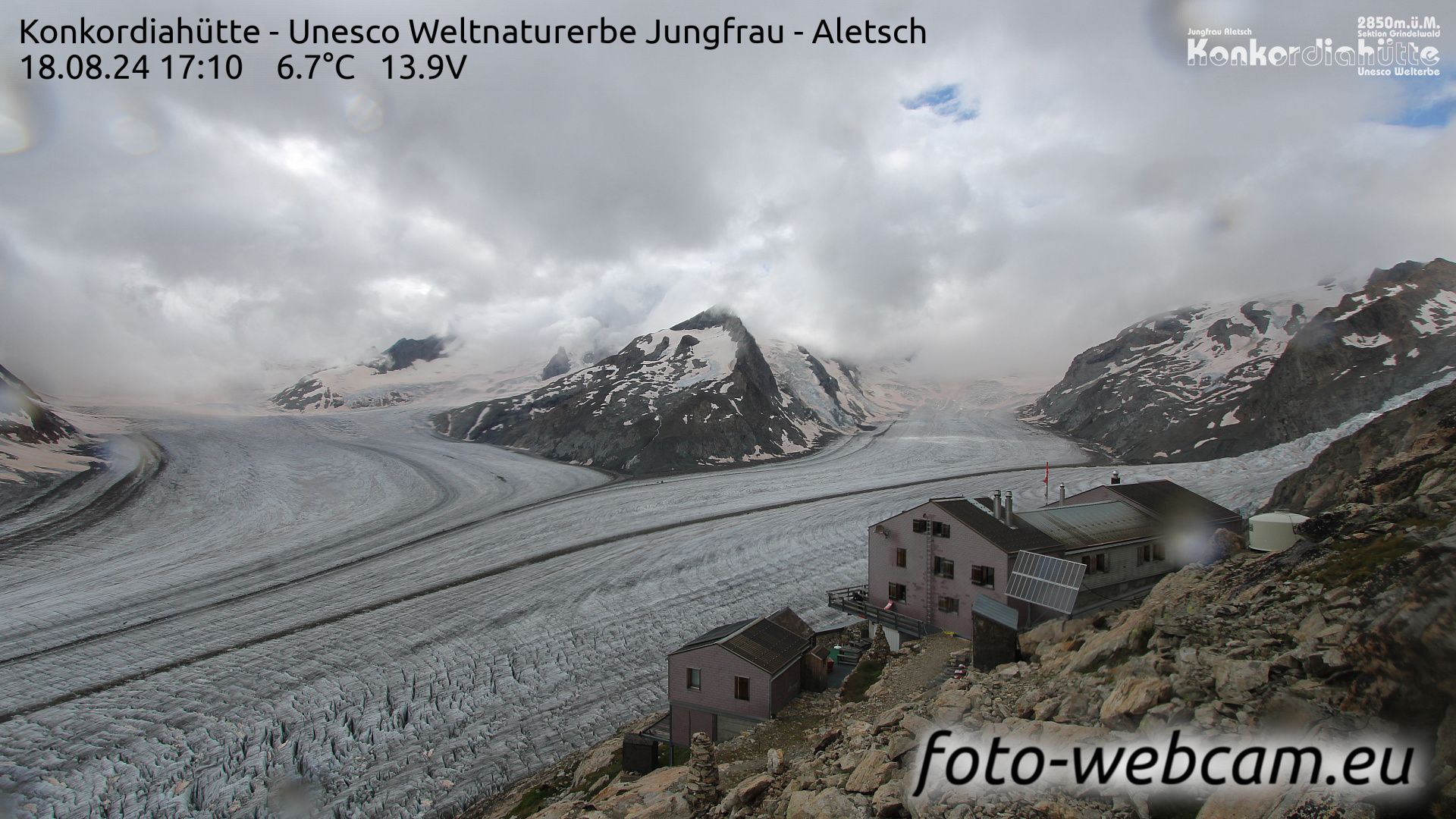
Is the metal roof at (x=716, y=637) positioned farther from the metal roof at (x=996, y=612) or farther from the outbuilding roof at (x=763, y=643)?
the metal roof at (x=996, y=612)

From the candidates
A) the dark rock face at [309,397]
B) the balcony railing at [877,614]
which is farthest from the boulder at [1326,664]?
the dark rock face at [309,397]

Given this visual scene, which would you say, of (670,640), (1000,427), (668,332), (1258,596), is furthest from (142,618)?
(1000,427)

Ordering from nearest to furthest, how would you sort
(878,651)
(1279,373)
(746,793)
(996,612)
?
(746,793) < (996,612) < (878,651) < (1279,373)

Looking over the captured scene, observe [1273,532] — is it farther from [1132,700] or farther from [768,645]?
[768,645]

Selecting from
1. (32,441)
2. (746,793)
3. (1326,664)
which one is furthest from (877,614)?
(32,441)

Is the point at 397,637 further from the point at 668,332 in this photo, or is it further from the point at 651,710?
the point at 668,332

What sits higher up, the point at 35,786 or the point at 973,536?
the point at 973,536
